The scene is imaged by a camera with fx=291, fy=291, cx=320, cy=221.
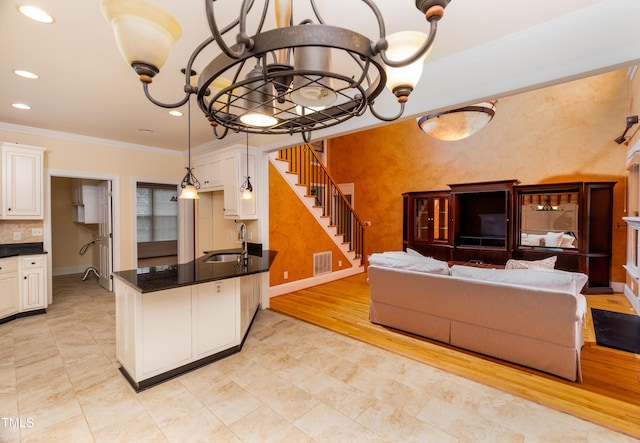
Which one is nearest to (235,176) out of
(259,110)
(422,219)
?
(259,110)

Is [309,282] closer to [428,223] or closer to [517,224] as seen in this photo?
[428,223]

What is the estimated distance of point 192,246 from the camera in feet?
19.3

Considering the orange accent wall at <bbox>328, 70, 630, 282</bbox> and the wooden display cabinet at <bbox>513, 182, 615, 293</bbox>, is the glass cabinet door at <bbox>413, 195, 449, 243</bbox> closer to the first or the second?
the orange accent wall at <bbox>328, 70, 630, 282</bbox>

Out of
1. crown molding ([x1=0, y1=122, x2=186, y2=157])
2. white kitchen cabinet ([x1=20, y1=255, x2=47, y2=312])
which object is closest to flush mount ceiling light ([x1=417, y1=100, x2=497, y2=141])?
crown molding ([x1=0, y1=122, x2=186, y2=157])

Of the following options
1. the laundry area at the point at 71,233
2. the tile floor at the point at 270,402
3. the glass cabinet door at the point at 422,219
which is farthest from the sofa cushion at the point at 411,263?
the laundry area at the point at 71,233

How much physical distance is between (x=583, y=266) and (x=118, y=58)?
274 inches

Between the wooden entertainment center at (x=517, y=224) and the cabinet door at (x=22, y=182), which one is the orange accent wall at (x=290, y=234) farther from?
the cabinet door at (x=22, y=182)

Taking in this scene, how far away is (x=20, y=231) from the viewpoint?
13.9 ft

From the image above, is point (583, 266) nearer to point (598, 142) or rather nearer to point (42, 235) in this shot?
point (598, 142)

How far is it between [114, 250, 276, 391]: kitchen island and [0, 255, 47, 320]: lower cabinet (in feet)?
7.64

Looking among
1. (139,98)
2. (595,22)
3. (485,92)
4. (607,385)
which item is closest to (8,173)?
(139,98)

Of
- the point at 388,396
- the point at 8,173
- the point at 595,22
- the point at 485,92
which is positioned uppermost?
the point at 595,22

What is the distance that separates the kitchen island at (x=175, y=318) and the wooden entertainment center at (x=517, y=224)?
180 inches

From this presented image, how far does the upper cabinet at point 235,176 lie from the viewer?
4.16 m
